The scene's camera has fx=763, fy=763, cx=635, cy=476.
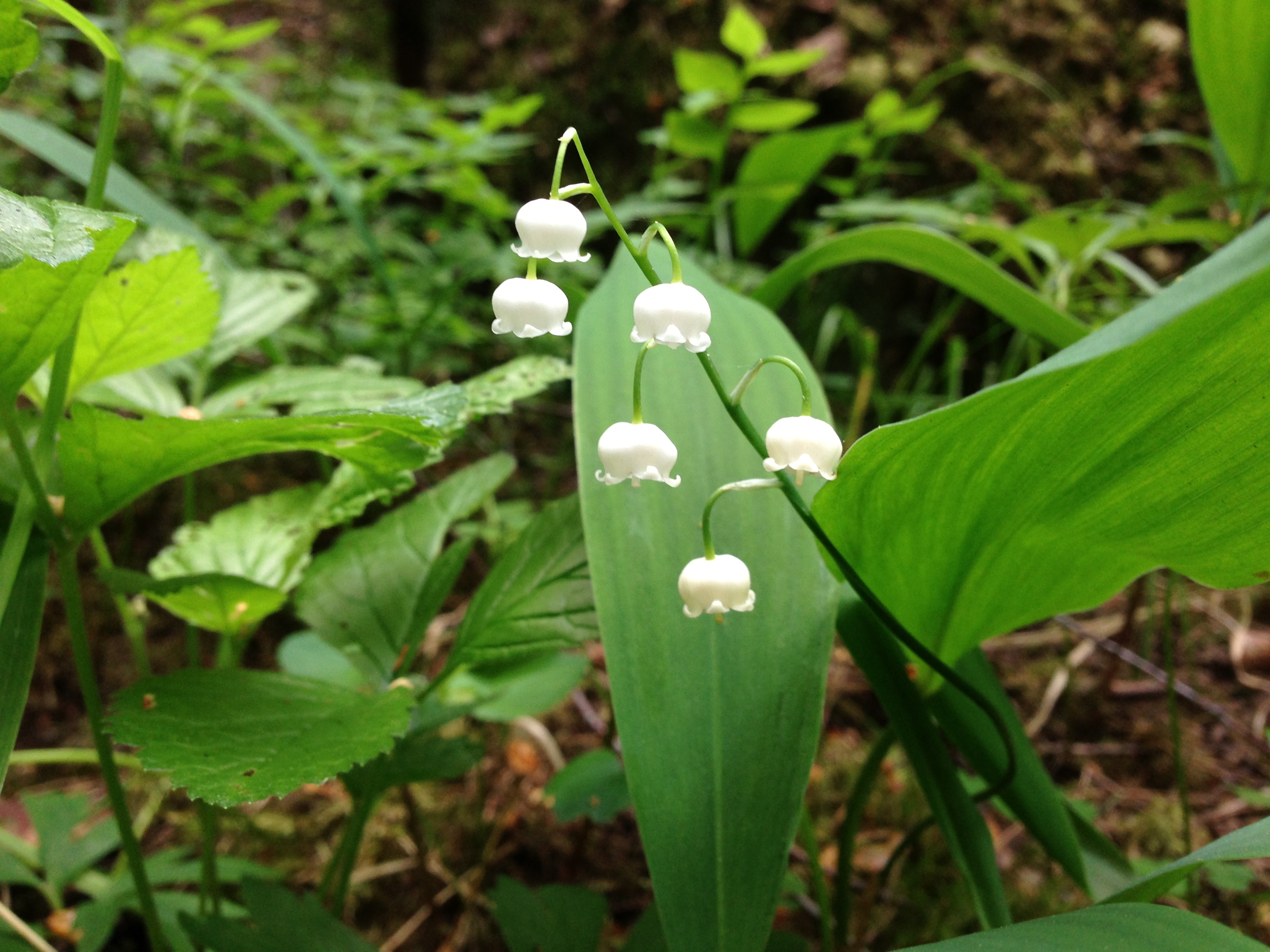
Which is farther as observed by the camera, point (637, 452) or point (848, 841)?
point (848, 841)

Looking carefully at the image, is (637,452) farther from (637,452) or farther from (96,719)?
(96,719)

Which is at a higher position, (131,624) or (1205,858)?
(131,624)

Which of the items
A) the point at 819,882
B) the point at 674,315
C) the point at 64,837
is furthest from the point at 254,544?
the point at 819,882

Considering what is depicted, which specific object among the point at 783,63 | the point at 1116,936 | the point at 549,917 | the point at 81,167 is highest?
the point at 783,63

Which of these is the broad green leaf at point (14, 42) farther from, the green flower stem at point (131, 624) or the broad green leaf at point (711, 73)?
the broad green leaf at point (711, 73)

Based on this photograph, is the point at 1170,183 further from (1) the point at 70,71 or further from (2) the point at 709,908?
(1) the point at 70,71

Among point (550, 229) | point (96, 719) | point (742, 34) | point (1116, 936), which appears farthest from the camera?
point (742, 34)
